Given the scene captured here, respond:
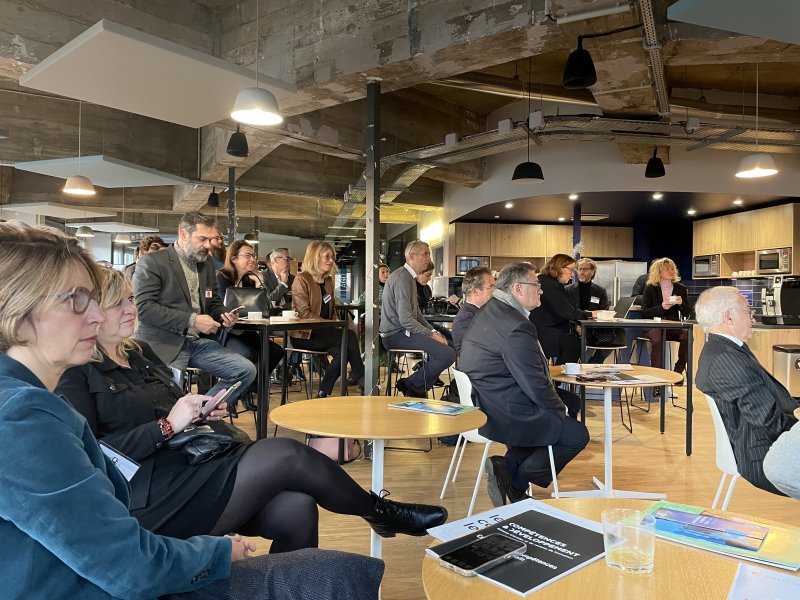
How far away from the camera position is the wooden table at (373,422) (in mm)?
2062

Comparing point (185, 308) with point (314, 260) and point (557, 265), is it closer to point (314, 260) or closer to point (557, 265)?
point (314, 260)

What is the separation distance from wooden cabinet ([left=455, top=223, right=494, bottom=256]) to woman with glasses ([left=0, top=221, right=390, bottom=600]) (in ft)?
36.1

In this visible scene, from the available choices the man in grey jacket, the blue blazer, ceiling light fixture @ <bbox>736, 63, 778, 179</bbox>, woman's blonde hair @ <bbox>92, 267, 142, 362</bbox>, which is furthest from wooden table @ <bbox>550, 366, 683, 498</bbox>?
ceiling light fixture @ <bbox>736, 63, 778, 179</bbox>

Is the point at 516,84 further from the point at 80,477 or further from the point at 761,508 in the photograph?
the point at 80,477

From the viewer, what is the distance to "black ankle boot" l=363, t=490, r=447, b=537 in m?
2.05

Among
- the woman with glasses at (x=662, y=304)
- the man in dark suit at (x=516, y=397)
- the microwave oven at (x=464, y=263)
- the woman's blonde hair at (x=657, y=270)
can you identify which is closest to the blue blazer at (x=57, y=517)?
the man in dark suit at (x=516, y=397)

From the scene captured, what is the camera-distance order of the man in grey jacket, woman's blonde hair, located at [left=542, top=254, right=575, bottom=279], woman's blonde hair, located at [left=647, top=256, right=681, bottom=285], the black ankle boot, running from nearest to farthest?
1. the black ankle boot
2. the man in grey jacket
3. woman's blonde hair, located at [left=542, top=254, right=575, bottom=279]
4. woman's blonde hair, located at [left=647, top=256, right=681, bottom=285]

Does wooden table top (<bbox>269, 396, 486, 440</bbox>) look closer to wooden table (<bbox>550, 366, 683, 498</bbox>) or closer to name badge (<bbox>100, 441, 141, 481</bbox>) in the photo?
name badge (<bbox>100, 441, 141, 481</bbox>)

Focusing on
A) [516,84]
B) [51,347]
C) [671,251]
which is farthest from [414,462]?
[671,251]

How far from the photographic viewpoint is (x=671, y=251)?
12.3m

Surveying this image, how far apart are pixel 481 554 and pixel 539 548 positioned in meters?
0.13

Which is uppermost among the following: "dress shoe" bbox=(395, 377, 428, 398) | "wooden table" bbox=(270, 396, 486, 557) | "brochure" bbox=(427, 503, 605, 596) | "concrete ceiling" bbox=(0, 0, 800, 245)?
"concrete ceiling" bbox=(0, 0, 800, 245)

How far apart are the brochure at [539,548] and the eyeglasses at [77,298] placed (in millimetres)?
802

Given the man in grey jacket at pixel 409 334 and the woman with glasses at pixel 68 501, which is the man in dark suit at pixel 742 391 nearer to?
the woman with glasses at pixel 68 501
